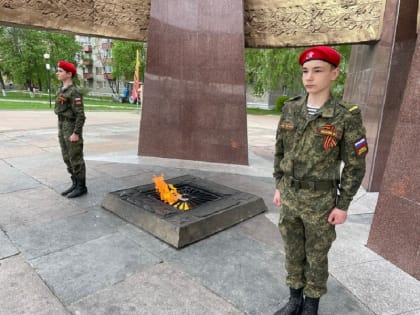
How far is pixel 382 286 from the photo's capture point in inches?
111

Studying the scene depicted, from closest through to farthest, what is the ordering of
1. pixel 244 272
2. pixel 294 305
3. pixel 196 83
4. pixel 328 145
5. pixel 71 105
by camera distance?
pixel 328 145, pixel 294 305, pixel 244 272, pixel 71 105, pixel 196 83

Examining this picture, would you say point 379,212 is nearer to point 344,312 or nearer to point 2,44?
point 344,312

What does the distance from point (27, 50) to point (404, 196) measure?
42.8 m

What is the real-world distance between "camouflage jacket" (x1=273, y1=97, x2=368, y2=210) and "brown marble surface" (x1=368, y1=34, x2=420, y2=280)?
4.80ft

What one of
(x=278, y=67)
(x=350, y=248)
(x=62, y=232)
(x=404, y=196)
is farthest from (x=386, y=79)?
(x=278, y=67)

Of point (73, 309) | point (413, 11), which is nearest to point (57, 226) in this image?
point (73, 309)

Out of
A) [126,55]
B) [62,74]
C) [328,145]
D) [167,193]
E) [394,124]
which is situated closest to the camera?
[328,145]

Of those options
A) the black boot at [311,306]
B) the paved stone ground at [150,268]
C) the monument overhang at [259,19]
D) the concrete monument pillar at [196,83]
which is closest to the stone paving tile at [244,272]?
the paved stone ground at [150,268]

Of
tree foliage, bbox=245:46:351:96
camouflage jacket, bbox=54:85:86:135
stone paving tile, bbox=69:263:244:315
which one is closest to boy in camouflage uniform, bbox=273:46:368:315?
stone paving tile, bbox=69:263:244:315

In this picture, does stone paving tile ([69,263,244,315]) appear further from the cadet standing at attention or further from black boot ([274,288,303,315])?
the cadet standing at attention

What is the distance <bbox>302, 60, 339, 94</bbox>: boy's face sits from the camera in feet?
6.43

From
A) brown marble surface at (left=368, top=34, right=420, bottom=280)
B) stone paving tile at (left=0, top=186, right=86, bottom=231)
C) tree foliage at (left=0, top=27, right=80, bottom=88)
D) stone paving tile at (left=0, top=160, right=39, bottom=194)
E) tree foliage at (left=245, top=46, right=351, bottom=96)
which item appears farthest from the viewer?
tree foliage at (left=0, top=27, right=80, bottom=88)

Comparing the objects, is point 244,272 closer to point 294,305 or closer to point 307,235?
point 294,305

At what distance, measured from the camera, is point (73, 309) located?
7.73 feet
